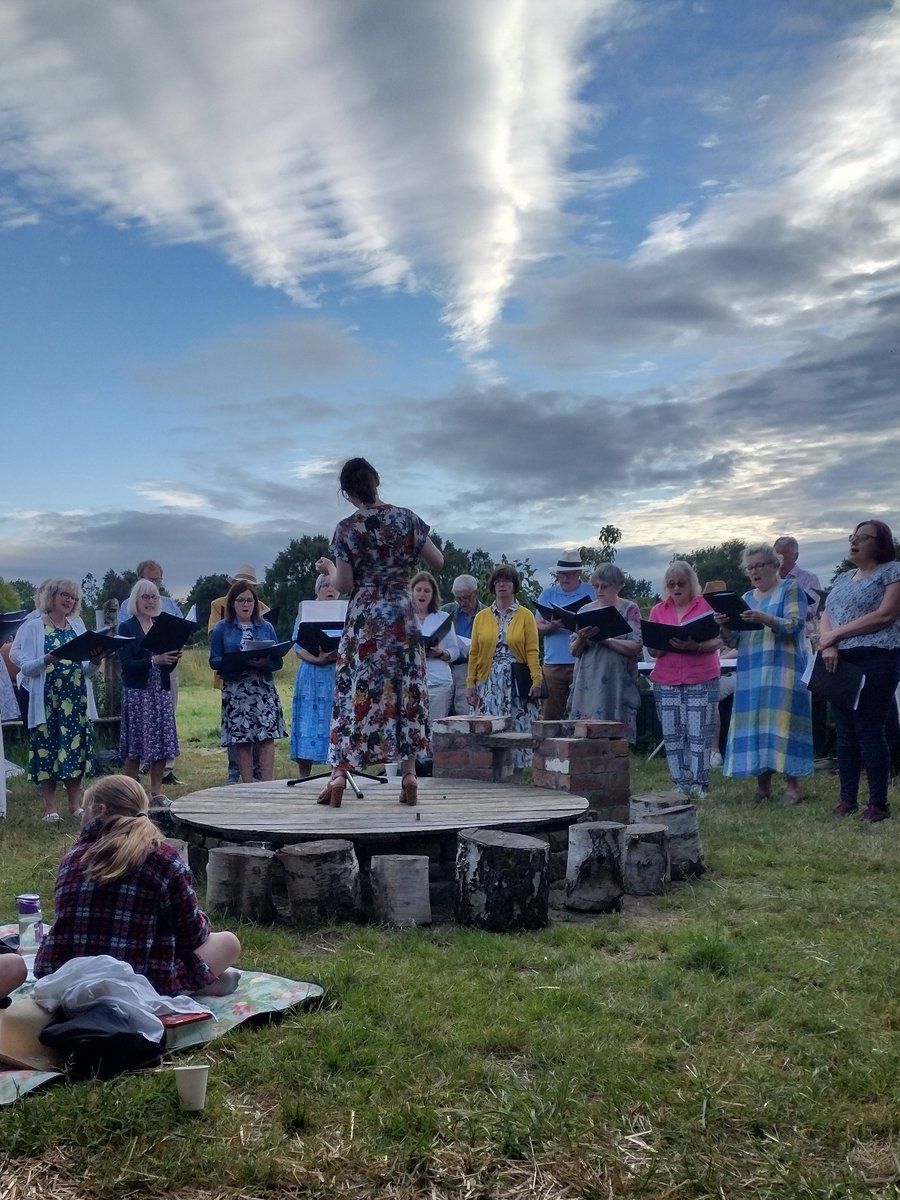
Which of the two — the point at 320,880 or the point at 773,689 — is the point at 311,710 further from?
the point at 320,880

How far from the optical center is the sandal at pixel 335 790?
585 centimetres

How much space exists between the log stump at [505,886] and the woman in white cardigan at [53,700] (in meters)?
4.27

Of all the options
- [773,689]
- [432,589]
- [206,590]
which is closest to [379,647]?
[432,589]

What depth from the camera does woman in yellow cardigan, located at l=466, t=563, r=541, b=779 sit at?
848 centimetres

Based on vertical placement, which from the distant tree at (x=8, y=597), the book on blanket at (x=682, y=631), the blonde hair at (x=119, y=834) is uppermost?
the distant tree at (x=8, y=597)

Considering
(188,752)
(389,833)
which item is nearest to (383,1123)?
(389,833)

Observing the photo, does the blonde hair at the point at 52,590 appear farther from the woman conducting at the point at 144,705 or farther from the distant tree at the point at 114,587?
the distant tree at the point at 114,587

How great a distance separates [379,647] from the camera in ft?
18.6

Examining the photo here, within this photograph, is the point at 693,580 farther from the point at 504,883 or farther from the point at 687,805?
the point at 504,883

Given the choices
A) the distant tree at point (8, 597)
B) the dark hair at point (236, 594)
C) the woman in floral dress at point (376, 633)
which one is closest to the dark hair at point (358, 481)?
the woman in floral dress at point (376, 633)

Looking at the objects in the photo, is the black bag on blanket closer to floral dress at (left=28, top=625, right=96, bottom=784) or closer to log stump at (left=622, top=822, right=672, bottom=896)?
log stump at (left=622, top=822, right=672, bottom=896)

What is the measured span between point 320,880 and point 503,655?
3.96 metres

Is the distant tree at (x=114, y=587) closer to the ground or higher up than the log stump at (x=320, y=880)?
higher up

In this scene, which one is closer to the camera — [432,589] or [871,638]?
[871,638]
